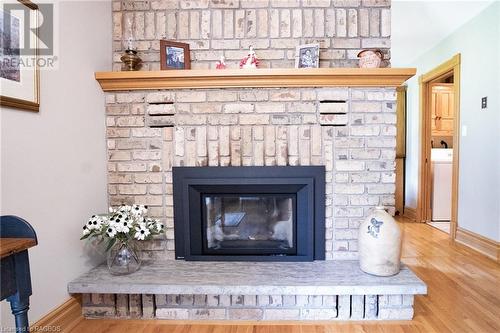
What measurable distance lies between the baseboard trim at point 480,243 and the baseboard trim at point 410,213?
3.35ft

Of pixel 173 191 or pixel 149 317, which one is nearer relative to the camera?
pixel 149 317

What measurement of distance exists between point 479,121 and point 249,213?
2.59 meters

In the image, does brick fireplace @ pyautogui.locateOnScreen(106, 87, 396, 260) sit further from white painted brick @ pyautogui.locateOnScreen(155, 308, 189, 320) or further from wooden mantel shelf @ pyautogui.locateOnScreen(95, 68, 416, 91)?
white painted brick @ pyautogui.locateOnScreen(155, 308, 189, 320)

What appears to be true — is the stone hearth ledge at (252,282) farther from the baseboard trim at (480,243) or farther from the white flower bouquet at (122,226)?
the baseboard trim at (480,243)

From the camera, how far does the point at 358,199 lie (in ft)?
6.41

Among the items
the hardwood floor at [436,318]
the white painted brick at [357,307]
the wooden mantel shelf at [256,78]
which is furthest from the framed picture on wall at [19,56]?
the white painted brick at [357,307]

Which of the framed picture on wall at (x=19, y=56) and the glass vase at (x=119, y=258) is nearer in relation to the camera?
the framed picture on wall at (x=19, y=56)

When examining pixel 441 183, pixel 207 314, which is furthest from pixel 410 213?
pixel 207 314

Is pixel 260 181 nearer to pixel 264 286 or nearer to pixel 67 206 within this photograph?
pixel 264 286

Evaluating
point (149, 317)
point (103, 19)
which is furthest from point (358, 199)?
point (103, 19)

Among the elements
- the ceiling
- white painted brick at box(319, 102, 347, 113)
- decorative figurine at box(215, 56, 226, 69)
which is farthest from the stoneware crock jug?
the ceiling

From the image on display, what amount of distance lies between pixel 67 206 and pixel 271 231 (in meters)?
1.33

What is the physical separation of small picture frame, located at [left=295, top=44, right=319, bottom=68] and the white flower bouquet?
4.79 feet

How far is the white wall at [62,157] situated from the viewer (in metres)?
1.33
